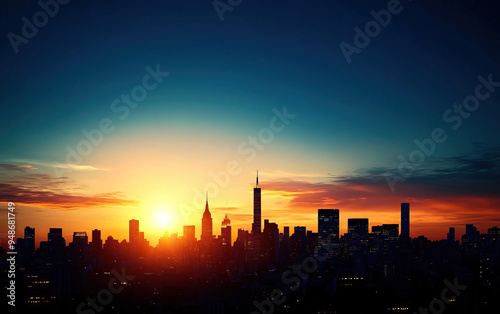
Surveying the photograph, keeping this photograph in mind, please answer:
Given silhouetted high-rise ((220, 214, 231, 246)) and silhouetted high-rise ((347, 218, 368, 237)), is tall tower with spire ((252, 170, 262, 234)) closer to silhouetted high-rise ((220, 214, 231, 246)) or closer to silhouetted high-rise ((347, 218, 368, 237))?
silhouetted high-rise ((220, 214, 231, 246))

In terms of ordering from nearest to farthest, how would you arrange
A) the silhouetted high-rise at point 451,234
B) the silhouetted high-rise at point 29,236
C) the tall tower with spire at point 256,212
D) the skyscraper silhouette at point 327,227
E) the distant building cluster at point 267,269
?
the distant building cluster at point 267,269, the silhouetted high-rise at point 29,236, the skyscraper silhouette at point 327,227, the silhouetted high-rise at point 451,234, the tall tower with spire at point 256,212

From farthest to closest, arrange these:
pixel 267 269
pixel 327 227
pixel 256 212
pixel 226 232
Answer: pixel 256 212, pixel 226 232, pixel 327 227, pixel 267 269

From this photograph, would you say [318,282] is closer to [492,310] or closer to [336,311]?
[336,311]

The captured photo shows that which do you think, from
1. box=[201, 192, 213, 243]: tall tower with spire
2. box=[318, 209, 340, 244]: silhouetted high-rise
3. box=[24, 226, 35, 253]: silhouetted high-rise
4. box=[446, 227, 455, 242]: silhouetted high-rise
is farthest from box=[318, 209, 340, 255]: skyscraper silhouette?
box=[24, 226, 35, 253]: silhouetted high-rise

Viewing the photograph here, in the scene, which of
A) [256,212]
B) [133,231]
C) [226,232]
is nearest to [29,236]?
[133,231]

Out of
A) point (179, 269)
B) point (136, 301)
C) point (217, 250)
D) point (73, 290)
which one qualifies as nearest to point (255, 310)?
point (136, 301)

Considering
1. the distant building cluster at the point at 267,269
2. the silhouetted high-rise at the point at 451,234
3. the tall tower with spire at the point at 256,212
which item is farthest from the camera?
the tall tower with spire at the point at 256,212

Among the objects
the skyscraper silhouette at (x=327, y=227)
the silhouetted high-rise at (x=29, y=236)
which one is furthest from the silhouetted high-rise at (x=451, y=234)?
the silhouetted high-rise at (x=29, y=236)

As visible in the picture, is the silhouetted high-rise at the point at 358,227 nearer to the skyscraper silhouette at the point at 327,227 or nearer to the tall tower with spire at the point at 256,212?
the skyscraper silhouette at the point at 327,227

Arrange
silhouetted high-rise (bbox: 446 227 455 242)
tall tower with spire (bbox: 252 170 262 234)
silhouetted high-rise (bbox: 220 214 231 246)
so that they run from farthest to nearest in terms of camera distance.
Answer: tall tower with spire (bbox: 252 170 262 234) < silhouetted high-rise (bbox: 220 214 231 246) < silhouetted high-rise (bbox: 446 227 455 242)

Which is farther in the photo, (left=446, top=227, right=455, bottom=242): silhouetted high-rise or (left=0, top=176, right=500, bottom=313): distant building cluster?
(left=446, top=227, right=455, bottom=242): silhouetted high-rise

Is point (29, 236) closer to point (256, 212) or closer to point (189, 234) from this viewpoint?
point (189, 234)
